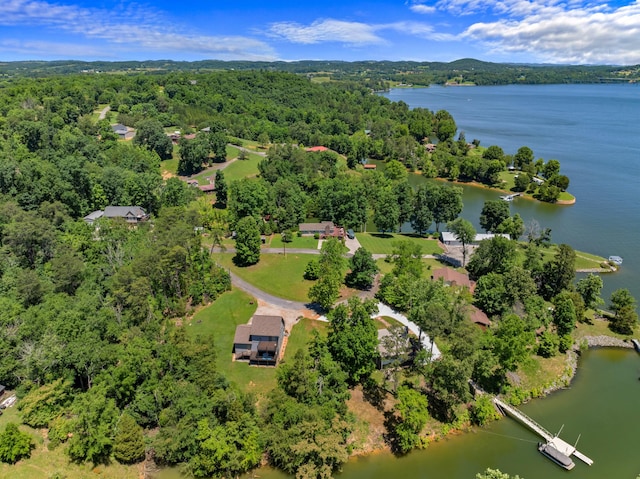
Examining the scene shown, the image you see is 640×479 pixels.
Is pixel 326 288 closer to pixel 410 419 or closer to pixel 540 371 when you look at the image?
pixel 410 419

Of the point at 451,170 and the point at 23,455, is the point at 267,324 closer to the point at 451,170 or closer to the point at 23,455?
the point at 23,455

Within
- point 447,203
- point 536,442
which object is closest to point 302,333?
point 536,442

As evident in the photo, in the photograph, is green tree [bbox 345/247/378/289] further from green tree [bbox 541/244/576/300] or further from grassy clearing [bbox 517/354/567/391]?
green tree [bbox 541/244/576/300]

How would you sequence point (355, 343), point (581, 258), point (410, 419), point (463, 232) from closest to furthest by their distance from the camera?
point (410, 419) → point (355, 343) → point (463, 232) → point (581, 258)

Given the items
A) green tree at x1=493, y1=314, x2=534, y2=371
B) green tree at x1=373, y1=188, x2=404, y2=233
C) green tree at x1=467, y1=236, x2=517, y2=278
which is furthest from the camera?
green tree at x1=373, y1=188, x2=404, y2=233

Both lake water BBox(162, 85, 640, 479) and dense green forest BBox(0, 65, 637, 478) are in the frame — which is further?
lake water BBox(162, 85, 640, 479)

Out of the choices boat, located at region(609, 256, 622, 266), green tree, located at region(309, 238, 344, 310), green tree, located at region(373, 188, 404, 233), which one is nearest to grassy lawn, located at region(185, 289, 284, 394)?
green tree, located at region(309, 238, 344, 310)

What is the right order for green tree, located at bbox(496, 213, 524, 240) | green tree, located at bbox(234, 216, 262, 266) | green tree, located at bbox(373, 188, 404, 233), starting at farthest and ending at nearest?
green tree, located at bbox(373, 188, 404, 233) → green tree, located at bbox(496, 213, 524, 240) → green tree, located at bbox(234, 216, 262, 266)

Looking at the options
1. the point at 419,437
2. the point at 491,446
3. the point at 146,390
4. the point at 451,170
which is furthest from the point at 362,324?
the point at 451,170
